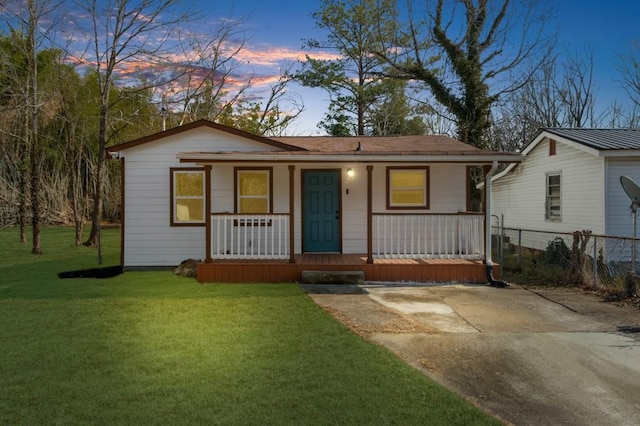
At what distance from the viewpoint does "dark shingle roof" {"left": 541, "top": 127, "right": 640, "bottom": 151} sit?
34.5 feet

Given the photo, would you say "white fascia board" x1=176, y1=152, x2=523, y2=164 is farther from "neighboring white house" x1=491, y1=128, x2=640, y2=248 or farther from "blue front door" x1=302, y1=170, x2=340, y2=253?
"neighboring white house" x1=491, y1=128, x2=640, y2=248

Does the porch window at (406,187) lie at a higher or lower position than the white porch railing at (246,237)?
higher

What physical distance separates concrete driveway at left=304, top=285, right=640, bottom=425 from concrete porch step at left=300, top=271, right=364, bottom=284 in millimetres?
287

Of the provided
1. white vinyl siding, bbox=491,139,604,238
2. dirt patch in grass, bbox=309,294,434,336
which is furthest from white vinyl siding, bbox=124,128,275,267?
white vinyl siding, bbox=491,139,604,238

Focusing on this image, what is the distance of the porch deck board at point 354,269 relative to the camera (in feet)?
28.9

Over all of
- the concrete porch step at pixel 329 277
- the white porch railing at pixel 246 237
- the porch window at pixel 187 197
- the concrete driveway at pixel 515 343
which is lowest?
the concrete driveway at pixel 515 343

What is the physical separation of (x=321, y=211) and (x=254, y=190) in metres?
1.64

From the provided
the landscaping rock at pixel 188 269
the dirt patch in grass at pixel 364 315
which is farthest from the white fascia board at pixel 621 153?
the landscaping rock at pixel 188 269

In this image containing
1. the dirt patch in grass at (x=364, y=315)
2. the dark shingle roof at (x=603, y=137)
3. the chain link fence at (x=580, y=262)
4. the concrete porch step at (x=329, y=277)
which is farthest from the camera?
the dark shingle roof at (x=603, y=137)

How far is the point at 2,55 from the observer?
14492mm

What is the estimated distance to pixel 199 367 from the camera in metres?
4.18

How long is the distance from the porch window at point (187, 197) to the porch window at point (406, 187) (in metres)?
4.38

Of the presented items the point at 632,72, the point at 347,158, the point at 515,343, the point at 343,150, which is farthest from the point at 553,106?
the point at 515,343

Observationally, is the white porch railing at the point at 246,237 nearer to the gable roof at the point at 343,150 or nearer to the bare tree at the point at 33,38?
the gable roof at the point at 343,150
